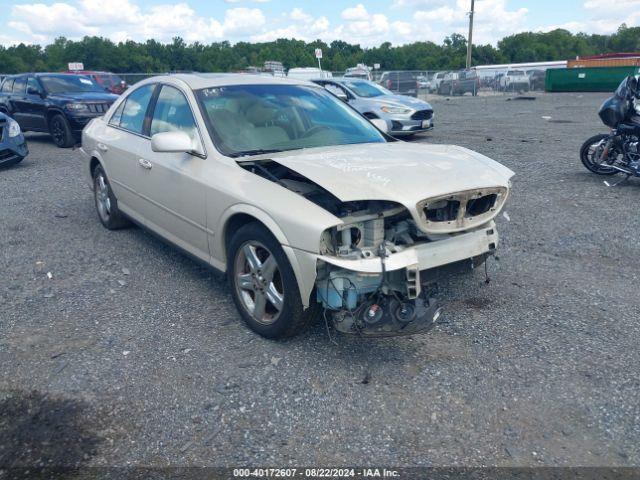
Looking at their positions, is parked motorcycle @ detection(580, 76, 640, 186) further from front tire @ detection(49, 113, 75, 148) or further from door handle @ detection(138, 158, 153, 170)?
front tire @ detection(49, 113, 75, 148)

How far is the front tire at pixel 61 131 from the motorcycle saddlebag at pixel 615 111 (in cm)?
1059

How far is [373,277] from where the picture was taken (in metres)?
3.19

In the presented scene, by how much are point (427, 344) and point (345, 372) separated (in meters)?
0.62

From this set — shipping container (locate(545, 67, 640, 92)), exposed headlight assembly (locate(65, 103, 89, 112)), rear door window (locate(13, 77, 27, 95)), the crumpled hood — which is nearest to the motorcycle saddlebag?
the crumpled hood

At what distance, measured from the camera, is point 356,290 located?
3.19 m

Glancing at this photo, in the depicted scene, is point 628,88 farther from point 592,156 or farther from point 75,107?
point 75,107

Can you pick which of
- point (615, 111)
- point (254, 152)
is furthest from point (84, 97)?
point (615, 111)

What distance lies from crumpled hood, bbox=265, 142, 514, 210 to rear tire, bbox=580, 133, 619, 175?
5.17 meters

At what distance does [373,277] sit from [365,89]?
12.4m

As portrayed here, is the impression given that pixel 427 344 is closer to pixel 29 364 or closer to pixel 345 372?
pixel 345 372

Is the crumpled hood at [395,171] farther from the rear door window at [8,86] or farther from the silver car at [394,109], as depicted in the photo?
the rear door window at [8,86]

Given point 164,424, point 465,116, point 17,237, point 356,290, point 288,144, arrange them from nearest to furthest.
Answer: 1. point 164,424
2. point 356,290
3. point 288,144
4. point 17,237
5. point 465,116

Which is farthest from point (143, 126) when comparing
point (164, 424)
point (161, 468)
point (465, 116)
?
point (465, 116)

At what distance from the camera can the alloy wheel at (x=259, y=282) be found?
3502 mm
